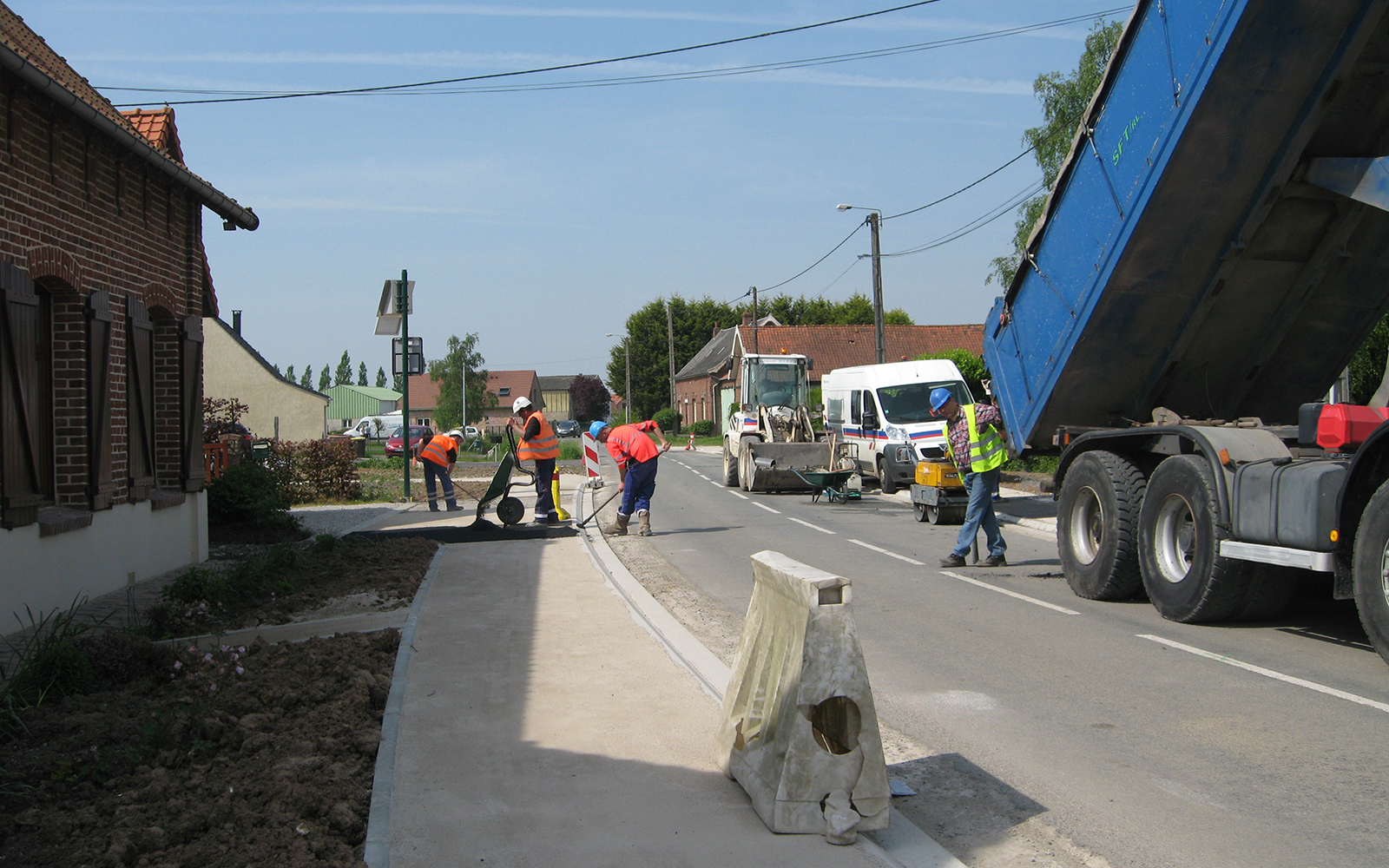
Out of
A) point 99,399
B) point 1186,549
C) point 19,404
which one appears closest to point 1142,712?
point 1186,549

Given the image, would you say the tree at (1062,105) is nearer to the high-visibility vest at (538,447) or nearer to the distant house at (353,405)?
the high-visibility vest at (538,447)

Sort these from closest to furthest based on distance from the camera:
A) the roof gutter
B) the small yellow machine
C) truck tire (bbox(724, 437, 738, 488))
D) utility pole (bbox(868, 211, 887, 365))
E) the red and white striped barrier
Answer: the roof gutter < the small yellow machine < the red and white striped barrier < truck tire (bbox(724, 437, 738, 488)) < utility pole (bbox(868, 211, 887, 365))

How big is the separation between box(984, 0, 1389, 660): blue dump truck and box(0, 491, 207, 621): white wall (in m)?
8.34

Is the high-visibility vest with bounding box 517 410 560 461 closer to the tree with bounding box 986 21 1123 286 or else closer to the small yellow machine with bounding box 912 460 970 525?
the small yellow machine with bounding box 912 460 970 525

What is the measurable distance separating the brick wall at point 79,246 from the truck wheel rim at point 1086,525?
8.46m

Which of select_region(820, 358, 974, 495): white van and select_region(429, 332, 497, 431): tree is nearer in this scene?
select_region(820, 358, 974, 495): white van

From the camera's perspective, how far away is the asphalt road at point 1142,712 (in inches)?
160

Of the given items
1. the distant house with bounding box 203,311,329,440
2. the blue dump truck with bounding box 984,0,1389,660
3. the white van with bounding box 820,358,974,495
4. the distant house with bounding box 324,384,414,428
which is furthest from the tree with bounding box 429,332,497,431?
the blue dump truck with bounding box 984,0,1389,660

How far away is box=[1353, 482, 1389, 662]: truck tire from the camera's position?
6016 mm

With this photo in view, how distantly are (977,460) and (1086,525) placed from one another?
5.05 ft

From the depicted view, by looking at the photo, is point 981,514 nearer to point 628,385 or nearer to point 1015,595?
point 1015,595

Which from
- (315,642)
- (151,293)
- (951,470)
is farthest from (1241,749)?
(951,470)

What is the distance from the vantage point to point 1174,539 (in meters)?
8.11

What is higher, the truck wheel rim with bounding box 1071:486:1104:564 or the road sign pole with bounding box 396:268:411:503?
the road sign pole with bounding box 396:268:411:503
